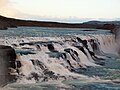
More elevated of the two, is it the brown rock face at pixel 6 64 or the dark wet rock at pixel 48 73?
the brown rock face at pixel 6 64

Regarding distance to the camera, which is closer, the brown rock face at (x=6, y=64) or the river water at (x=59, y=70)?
the brown rock face at (x=6, y=64)

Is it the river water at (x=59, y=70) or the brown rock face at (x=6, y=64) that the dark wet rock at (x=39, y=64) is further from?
the brown rock face at (x=6, y=64)

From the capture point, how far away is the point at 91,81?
19406 mm

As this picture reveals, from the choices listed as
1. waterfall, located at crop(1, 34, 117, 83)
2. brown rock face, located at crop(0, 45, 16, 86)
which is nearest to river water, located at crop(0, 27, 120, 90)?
waterfall, located at crop(1, 34, 117, 83)

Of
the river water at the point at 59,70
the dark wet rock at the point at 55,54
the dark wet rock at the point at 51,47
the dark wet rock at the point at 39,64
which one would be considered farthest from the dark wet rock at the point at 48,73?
the dark wet rock at the point at 51,47

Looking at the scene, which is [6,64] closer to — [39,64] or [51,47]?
[39,64]

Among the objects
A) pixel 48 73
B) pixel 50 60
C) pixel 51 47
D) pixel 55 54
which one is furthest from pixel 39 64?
pixel 51 47

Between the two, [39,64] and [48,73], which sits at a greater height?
[39,64]

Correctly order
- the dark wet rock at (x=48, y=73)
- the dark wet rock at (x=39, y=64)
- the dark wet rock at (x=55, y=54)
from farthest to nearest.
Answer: the dark wet rock at (x=55, y=54) → the dark wet rock at (x=39, y=64) → the dark wet rock at (x=48, y=73)

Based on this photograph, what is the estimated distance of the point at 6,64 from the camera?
1781 cm

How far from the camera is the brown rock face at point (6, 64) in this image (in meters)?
17.3

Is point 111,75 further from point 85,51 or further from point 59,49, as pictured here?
point 85,51

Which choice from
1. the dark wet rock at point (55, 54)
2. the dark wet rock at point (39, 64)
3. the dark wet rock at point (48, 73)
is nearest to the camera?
the dark wet rock at point (48, 73)

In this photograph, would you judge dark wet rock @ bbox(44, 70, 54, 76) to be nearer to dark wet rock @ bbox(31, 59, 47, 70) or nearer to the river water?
the river water
